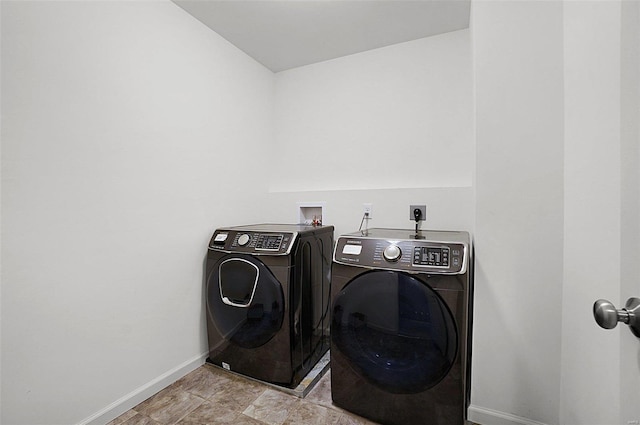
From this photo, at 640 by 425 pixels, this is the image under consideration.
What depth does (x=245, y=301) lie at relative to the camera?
1.69m

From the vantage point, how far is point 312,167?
2.48 m

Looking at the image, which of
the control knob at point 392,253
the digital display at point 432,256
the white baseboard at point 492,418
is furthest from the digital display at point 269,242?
the white baseboard at point 492,418

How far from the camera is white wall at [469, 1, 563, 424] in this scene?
125 centimetres

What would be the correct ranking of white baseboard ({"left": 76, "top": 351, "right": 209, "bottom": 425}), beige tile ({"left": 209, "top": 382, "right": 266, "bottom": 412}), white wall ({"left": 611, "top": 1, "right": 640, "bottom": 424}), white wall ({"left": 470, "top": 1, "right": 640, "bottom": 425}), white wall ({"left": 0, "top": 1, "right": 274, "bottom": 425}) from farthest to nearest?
beige tile ({"left": 209, "top": 382, "right": 266, "bottom": 412}) < white baseboard ({"left": 76, "top": 351, "right": 209, "bottom": 425}) < white wall ({"left": 0, "top": 1, "right": 274, "bottom": 425}) < white wall ({"left": 470, "top": 1, "right": 640, "bottom": 425}) < white wall ({"left": 611, "top": 1, "right": 640, "bottom": 424})

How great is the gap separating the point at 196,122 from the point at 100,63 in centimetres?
58

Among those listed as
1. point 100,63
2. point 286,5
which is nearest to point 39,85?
point 100,63

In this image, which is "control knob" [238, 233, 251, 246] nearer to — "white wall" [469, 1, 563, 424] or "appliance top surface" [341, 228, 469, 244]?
"appliance top surface" [341, 228, 469, 244]

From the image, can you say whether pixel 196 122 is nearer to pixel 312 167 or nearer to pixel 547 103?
pixel 312 167

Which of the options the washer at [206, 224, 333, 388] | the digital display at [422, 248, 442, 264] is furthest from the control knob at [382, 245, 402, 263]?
the washer at [206, 224, 333, 388]

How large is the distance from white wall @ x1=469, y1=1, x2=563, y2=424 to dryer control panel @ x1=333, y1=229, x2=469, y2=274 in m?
0.24

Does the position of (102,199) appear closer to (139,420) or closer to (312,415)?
(139,420)

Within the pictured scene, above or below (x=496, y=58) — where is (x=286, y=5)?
above

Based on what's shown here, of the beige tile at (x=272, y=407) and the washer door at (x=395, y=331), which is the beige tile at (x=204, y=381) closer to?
the beige tile at (x=272, y=407)

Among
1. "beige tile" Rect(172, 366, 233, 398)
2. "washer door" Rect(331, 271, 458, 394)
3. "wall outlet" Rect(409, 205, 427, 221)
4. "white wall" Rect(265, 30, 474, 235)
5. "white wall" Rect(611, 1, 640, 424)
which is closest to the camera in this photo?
"white wall" Rect(611, 1, 640, 424)
